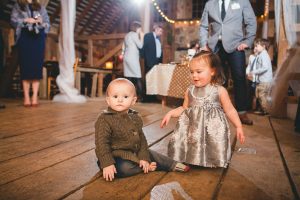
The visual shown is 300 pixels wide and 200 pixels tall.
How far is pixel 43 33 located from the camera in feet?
12.9

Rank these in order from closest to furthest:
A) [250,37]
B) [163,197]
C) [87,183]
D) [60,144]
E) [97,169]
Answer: [163,197] → [87,183] → [97,169] → [60,144] → [250,37]

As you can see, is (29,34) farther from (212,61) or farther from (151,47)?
(212,61)

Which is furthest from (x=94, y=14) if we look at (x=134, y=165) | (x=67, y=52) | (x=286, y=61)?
(x=134, y=165)

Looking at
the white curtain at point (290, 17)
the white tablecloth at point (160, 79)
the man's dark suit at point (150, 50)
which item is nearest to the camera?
the white curtain at point (290, 17)

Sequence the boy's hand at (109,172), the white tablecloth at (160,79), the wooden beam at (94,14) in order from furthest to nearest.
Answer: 1. the wooden beam at (94,14)
2. the white tablecloth at (160,79)
3. the boy's hand at (109,172)

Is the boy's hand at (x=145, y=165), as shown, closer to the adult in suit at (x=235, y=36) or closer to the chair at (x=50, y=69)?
the adult in suit at (x=235, y=36)

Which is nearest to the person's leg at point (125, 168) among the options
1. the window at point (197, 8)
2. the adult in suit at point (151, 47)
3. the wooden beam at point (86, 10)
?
the adult in suit at point (151, 47)

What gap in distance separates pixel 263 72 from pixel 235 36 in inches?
61.1

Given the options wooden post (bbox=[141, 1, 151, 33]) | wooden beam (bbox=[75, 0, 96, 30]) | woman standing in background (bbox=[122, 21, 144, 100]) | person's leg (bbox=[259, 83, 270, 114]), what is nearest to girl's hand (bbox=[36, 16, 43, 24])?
woman standing in background (bbox=[122, 21, 144, 100])

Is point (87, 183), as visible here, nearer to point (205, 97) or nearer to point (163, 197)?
point (163, 197)

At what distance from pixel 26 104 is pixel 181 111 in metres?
3.36

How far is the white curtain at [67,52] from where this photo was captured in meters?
4.86

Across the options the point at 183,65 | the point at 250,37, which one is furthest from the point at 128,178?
the point at 183,65

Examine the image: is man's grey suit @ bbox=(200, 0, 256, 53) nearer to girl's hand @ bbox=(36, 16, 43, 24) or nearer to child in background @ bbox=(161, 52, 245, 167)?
child in background @ bbox=(161, 52, 245, 167)
